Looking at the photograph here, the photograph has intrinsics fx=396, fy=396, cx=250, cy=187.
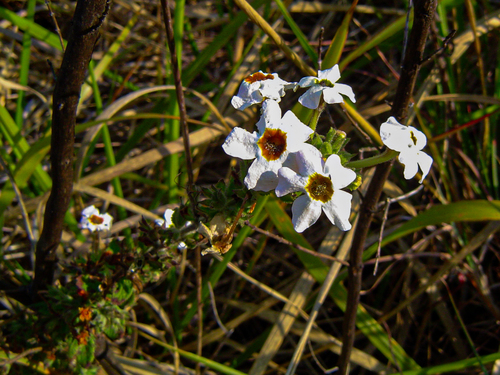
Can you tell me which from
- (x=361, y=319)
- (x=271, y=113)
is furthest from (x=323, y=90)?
(x=361, y=319)

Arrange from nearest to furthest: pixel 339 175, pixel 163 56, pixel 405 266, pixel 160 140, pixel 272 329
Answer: pixel 339 175
pixel 272 329
pixel 405 266
pixel 160 140
pixel 163 56

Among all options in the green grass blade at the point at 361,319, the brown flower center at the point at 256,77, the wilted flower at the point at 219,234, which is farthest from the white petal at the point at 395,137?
the green grass blade at the point at 361,319

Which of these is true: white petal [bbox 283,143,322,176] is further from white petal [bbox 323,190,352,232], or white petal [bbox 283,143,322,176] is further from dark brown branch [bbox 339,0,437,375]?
dark brown branch [bbox 339,0,437,375]

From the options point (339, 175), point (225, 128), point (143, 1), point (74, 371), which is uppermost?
point (143, 1)

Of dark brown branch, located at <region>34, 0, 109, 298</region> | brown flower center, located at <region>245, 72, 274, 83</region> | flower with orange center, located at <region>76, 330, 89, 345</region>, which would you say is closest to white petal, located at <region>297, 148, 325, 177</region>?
brown flower center, located at <region>245, 72, 274, 83</region>

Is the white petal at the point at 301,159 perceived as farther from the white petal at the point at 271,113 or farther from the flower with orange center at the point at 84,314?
the flower with orange center at the point at 84,314

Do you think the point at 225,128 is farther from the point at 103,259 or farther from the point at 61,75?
the point at 61,75

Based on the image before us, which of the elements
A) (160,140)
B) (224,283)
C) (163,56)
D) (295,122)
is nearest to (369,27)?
(163,56)
